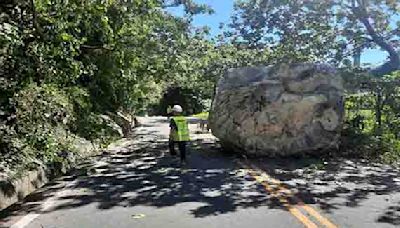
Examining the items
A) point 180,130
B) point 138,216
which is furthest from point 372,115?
point 138,216

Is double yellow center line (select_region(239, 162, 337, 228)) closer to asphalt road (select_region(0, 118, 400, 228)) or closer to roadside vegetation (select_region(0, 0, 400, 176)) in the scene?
asphalt road (select_region(0, 118, 400, 228))

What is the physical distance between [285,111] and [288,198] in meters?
6.50

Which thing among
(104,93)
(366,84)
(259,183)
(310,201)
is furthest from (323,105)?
(104,93)

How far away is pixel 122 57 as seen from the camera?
1867 cm

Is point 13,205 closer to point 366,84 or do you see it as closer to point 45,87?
point 45,87

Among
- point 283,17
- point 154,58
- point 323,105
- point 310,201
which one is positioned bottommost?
point 310,201

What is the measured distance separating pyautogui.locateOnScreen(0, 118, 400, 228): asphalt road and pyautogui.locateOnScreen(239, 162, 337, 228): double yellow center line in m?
0.01

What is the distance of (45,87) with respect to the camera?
40.8 ft

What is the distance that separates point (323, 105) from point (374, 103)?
3409mm

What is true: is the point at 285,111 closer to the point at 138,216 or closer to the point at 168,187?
the point at 168,187

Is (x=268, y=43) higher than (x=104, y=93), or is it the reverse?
(x=268, y=43)

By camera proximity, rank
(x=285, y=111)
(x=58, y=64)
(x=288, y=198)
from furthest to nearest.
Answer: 1. (x=285, y=111)
2. (x=58, y=64)
3. (x=288, y=198)

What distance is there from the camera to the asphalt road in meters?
7.35

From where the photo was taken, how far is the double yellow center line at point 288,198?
23.4 ft
